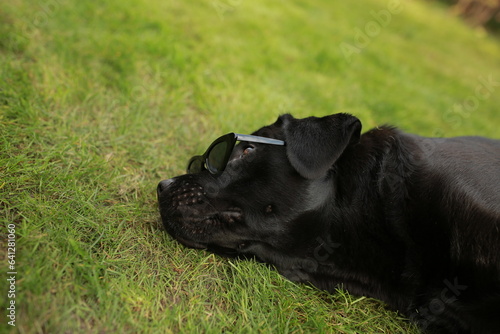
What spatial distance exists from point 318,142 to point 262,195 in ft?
1.44

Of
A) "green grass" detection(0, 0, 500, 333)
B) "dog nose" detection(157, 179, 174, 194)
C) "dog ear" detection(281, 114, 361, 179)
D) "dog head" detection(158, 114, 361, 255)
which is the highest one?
"dog ear" detection(281, 114, 361, 179)

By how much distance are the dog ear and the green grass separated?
0.66 m

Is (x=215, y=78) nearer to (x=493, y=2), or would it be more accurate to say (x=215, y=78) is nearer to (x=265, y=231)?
(x=265, y=231)

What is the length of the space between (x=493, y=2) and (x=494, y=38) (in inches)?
79.0

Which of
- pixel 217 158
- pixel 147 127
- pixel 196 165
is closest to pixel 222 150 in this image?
pixel 217 158

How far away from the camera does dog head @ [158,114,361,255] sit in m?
2.17

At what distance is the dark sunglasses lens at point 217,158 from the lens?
2.22 metres

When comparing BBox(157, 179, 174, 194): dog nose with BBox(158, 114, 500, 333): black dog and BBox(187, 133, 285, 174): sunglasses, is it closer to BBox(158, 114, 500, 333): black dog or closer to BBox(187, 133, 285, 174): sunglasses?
BBox(158, 114, 500, 333): black dog

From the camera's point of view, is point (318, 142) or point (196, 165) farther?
point (196, 165)

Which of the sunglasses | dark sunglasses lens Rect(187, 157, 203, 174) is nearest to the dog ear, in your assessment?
the sunglasses

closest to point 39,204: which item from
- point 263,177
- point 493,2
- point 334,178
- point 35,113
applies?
point 35,113

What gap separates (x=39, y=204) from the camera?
6.54 ft

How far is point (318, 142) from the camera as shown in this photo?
2166 mm

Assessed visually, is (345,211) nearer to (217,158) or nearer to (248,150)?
(248,150)
